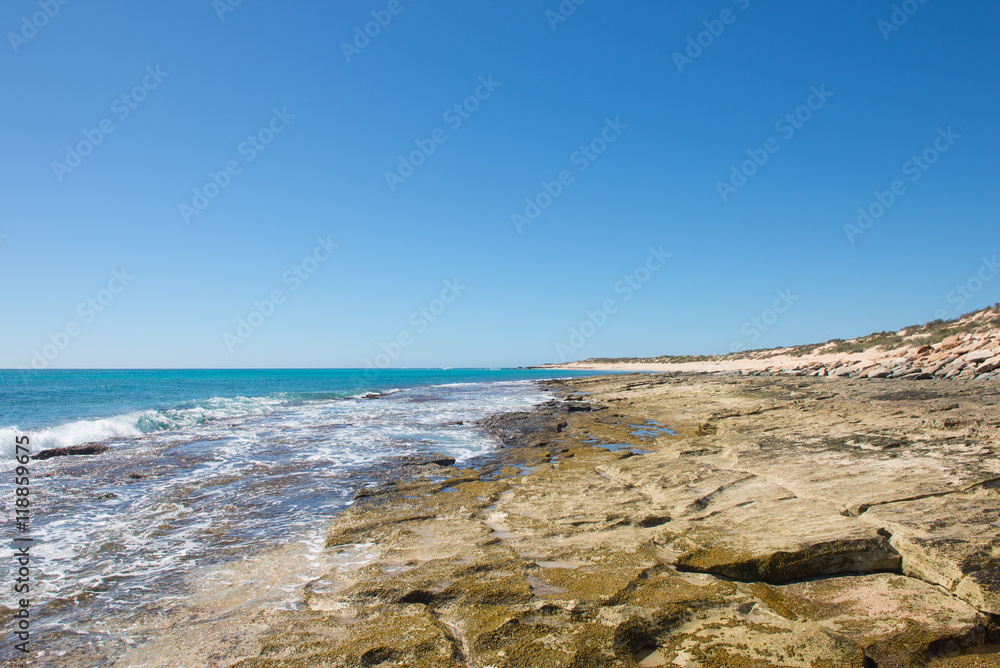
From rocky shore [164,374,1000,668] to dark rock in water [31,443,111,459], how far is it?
11470 mm

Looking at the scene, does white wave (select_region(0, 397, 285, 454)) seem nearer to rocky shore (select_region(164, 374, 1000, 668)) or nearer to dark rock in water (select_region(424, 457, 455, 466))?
dark rock in water (select_region(424, 457, 455, 466))

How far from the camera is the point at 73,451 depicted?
14.9 meters

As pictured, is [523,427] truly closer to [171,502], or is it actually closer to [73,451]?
[171,502]

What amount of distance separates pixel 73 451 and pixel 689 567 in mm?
18181

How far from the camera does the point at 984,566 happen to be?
4.05 meters

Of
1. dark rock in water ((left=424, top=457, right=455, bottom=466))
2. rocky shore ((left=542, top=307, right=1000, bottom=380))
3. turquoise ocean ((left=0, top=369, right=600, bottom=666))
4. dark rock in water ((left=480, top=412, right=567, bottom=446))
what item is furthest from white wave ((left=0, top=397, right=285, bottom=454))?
rocky shore ((left=542, top=307, right=1000, bottom=380))

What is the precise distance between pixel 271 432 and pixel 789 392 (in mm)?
23638

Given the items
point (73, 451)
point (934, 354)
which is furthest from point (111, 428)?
point (934, 354)

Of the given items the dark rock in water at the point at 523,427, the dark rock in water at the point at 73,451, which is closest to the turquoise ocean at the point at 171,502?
the dark rock in water at the point at 73,451

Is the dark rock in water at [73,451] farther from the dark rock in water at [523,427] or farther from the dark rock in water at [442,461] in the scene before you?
the dark rock in water at [523,427]

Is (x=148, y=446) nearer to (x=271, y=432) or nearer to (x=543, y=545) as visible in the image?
(x=271, y=432)

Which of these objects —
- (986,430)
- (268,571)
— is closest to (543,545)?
(268,571)

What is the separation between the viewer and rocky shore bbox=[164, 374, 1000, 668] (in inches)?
144

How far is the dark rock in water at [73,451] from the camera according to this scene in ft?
46.7
